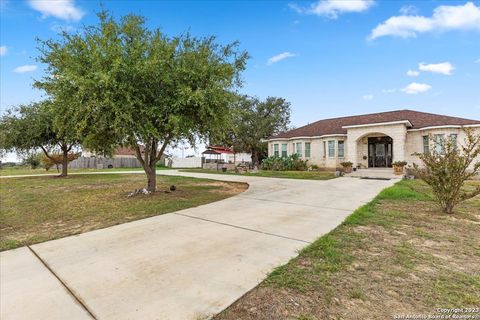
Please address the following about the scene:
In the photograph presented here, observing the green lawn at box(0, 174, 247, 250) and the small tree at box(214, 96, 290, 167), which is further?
the small tree at box(214, 96, 290, 167)

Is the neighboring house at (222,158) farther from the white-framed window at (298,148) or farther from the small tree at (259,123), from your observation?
the white-framed window at (298,148)

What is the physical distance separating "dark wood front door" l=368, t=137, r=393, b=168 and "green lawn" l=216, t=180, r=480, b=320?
57.9 feet

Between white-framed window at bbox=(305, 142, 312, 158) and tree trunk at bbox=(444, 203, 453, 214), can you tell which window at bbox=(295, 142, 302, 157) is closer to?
white-framed window at bbox=(305, 142, 312, 158)

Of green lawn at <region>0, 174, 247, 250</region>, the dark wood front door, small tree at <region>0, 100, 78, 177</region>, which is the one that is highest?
small tree at <region>0, 100, 78, 177</region>

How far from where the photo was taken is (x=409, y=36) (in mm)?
14141

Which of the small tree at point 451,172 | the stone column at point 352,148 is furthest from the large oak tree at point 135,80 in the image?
the stone column at point 352,148

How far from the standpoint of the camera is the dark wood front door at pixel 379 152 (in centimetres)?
2115

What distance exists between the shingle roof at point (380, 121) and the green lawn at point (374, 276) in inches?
660

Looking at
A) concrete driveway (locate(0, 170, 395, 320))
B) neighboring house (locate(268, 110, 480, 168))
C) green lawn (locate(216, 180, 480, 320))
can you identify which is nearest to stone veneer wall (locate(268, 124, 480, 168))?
neighboring house (locate(268, 110, 480, 168))

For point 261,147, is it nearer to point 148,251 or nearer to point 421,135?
point 421,135

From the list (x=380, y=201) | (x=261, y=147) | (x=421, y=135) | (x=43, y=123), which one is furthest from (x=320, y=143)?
(x=43, y=123)

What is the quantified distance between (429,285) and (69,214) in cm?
826

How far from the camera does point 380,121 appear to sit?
19531 mm

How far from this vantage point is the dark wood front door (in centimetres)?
2115
